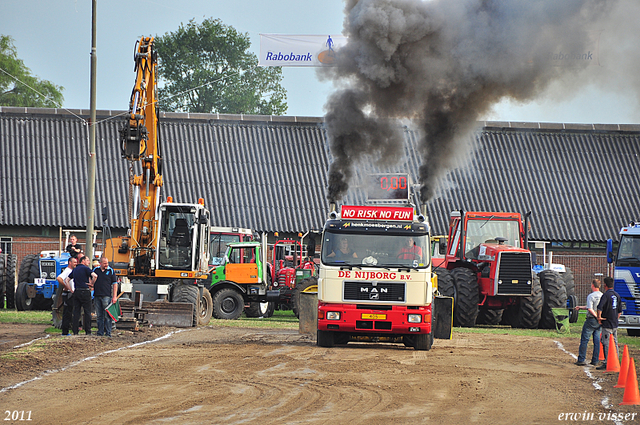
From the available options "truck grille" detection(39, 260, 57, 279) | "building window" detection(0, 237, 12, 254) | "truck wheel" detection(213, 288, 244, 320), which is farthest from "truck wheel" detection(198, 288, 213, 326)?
"building window" detection(0, 237, 12, 254)

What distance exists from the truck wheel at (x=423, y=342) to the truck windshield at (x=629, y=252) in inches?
299

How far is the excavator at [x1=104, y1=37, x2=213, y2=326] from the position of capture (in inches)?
867

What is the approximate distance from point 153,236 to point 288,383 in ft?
38.4

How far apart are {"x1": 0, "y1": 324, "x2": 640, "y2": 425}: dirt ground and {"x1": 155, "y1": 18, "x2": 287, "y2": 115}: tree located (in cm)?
4716

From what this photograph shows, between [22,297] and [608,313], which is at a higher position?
[608,313]

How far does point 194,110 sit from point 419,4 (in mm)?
45121

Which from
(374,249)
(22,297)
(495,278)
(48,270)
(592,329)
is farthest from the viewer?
(48,270)

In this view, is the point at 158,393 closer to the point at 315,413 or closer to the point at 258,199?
the point at 315,413

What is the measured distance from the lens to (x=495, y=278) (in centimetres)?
2248

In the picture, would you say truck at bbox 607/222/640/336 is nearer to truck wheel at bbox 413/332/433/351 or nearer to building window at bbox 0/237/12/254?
truck wheel at bbox 413/332/433/351

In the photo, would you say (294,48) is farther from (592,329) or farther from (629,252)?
(592,329)

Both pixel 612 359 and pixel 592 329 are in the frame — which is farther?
pixel 592 329

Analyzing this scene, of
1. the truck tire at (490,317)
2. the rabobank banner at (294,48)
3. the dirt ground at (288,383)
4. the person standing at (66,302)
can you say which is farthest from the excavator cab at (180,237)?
the rabobank banner at (294,48)

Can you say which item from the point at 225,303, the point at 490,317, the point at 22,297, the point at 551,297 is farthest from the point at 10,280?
the point at 551,297
